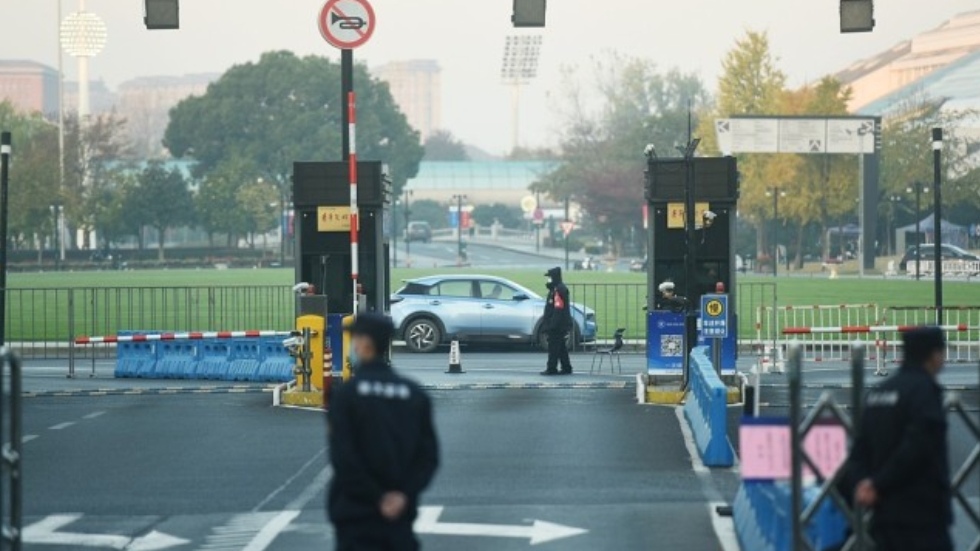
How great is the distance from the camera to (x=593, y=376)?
3225 cm

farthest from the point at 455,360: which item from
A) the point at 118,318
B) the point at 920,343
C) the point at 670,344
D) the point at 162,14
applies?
the point at 920,343

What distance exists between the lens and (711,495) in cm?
1720

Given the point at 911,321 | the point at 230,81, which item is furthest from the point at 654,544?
the point at 230,81

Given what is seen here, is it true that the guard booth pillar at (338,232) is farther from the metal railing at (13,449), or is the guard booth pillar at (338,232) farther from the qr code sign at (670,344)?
the metal railing at (13,449)

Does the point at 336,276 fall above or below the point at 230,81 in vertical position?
below

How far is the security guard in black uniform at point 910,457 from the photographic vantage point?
365 inches

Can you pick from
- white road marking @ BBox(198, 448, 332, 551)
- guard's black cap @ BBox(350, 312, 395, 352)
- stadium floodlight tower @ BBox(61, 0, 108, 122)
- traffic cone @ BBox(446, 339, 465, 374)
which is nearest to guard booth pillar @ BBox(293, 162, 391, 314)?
traffic cone @ BBox(446, 339, 465, 374)

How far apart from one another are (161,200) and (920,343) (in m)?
120

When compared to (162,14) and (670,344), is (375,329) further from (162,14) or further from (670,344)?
(670,344)

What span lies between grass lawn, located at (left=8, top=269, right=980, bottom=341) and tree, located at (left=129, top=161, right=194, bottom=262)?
120 ft

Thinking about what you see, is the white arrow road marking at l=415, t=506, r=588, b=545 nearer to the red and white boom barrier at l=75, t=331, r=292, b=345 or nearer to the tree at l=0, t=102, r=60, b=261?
the red and white boom barrier at l=75, t=331, r=292, b=345

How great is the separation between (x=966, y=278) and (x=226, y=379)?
201 feet

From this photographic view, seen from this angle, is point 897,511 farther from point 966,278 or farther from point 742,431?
point 966,278

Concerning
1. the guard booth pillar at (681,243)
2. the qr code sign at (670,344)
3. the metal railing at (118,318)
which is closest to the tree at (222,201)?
the metal railing at (118,318)
